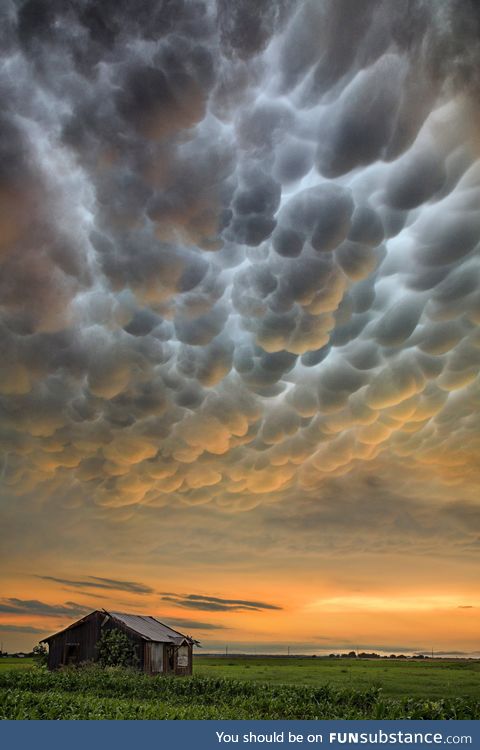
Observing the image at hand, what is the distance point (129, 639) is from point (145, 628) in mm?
3819

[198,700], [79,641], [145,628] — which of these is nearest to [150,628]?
[145,628]

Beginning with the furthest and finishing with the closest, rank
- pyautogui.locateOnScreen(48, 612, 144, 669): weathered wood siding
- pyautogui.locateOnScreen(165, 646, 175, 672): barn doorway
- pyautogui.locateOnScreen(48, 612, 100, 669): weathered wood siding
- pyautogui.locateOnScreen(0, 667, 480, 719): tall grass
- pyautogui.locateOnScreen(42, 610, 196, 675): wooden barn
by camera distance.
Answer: pyautogui.locateOnScreen(165, 646, 175, 672): barn doorway → pyautogui.locateOnScreen(48, 612, 100, 669): weathered wood siding → pyautogui.locateOnScreen(48, 612, 144, 669): weathered wood siding → pyautogui.locateOnScreen(42, 610, 196, 675): wooden barn → pyautogui.locateOnScreen(0, 667, 480, 719): tall grass

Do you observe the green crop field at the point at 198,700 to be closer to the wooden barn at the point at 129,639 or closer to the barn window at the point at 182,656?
the wooden barn at the point at 129,639

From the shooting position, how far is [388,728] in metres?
22.6

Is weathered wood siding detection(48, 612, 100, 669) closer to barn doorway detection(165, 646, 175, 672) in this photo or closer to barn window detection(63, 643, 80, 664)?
barn window detection(63, 643, 80, 664)

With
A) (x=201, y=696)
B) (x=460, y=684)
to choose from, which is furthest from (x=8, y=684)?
(x=460, y=684)

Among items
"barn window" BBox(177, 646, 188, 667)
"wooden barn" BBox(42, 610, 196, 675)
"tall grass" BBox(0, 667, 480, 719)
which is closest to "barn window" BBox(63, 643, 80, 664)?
"wooden barn" BBox(42, 610, 196, 675)

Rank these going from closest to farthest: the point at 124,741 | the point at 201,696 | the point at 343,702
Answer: the point at 124,741
the point at 343,702
the point at 201,696

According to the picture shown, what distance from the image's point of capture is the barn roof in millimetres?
54125

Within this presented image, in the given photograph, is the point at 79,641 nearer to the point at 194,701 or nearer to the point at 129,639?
the point at 129,639

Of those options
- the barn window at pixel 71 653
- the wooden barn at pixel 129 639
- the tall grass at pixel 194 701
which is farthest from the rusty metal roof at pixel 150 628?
the tall grass at pixel 194 701

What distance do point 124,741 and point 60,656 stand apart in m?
41.0

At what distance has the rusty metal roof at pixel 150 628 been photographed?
54.4 m

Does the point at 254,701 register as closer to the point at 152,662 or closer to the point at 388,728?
the point at 388,728
